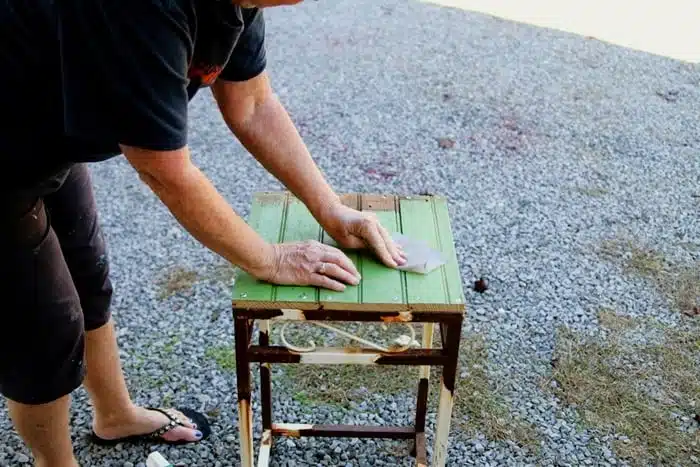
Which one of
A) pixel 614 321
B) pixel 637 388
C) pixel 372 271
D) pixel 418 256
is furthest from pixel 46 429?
pixel 614 321

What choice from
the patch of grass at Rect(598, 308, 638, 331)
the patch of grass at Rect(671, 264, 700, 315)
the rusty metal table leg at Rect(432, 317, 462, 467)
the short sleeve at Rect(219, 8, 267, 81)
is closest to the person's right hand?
the rusty metal table leg at Rect(432, 317, 462, 467)

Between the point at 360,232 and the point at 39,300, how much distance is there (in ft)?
2.19

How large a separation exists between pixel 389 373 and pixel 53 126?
4.63ft

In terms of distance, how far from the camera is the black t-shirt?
3.77 ft

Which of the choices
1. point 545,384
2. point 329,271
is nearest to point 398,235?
point 329,271

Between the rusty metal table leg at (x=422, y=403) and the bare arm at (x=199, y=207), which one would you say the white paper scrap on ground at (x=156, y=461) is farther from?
the bare arm at (x=199, y=207)

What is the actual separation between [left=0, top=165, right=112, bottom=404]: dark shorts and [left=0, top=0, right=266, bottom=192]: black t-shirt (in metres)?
0.12

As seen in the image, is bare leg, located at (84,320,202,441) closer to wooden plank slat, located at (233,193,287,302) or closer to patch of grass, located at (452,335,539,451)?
wooden plank slat, located at (233,193,287,302)

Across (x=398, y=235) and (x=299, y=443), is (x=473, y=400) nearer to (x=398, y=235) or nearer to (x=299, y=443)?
(x=299, y=443)

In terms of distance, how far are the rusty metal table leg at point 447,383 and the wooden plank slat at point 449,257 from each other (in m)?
0.05

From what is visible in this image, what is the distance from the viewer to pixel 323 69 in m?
4.63

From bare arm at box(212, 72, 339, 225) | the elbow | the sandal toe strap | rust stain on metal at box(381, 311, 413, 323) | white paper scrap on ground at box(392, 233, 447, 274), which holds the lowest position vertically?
the sandal toe strap

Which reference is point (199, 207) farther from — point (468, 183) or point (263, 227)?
point (468, 183)

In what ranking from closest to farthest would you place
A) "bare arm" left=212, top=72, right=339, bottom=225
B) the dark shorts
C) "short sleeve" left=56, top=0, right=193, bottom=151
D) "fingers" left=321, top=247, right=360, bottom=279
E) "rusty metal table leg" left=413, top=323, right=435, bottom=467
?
"short sleeve" left=56, top=0, right=193, bottom=151, the dark shorts, "fingers" left=321, top=247, right=360, bottom=279, "bare arm" left=212, top=72, right=339, bottom=225, "rusty metal table leg" left=413, top=323, right=435, bottom=467
